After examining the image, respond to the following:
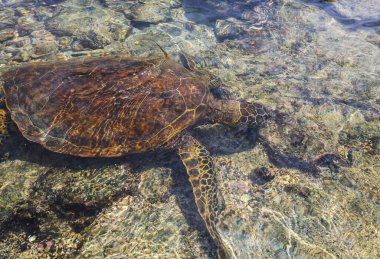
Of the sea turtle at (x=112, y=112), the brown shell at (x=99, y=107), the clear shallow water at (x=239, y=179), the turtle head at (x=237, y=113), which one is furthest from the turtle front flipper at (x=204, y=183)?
the turtle head at (x=237, y=113)

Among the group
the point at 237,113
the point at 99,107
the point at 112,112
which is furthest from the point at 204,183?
the point at 99,107

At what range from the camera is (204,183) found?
3.56 m

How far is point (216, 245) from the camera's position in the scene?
123 inches

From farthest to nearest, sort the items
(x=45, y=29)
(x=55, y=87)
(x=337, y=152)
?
(x=45, y=29) → (x=337, y=152) → (x=55, y=87)

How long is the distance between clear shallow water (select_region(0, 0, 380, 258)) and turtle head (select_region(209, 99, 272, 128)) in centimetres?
25

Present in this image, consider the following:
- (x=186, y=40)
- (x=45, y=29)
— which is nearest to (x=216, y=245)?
(x=186, y=40)

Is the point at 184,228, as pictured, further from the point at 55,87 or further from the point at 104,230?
the point at 55,87

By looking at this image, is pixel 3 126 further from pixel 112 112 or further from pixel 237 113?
pixel 237 113

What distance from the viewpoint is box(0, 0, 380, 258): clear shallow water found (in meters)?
3.15

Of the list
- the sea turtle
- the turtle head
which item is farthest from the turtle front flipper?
the turtle head

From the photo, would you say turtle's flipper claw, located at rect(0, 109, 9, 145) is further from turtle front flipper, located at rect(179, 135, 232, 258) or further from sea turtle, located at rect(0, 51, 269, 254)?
turtle front flipper, located at rect(179, 135, 232, 258)

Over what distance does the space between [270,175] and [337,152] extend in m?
1.21

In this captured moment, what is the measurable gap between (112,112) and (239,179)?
7.13 ft

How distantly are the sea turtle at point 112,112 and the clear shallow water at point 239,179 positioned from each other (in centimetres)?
31
